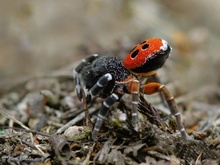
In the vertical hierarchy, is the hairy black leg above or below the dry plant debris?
above

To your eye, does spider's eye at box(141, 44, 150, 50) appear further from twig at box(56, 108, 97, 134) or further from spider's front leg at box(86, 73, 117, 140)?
twig at box(56, 108, 97, 134)

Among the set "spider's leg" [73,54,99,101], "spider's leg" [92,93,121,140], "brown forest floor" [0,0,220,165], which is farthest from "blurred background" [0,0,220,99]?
"spider's leg" [92,93,121,140]

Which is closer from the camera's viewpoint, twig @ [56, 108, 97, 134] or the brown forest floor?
the brown forest floor

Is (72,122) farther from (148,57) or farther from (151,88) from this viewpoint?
(148,57)

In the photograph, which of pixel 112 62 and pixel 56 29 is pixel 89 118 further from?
pixel 56 29

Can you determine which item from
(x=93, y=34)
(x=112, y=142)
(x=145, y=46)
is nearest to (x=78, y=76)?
(x=145, y=46)
